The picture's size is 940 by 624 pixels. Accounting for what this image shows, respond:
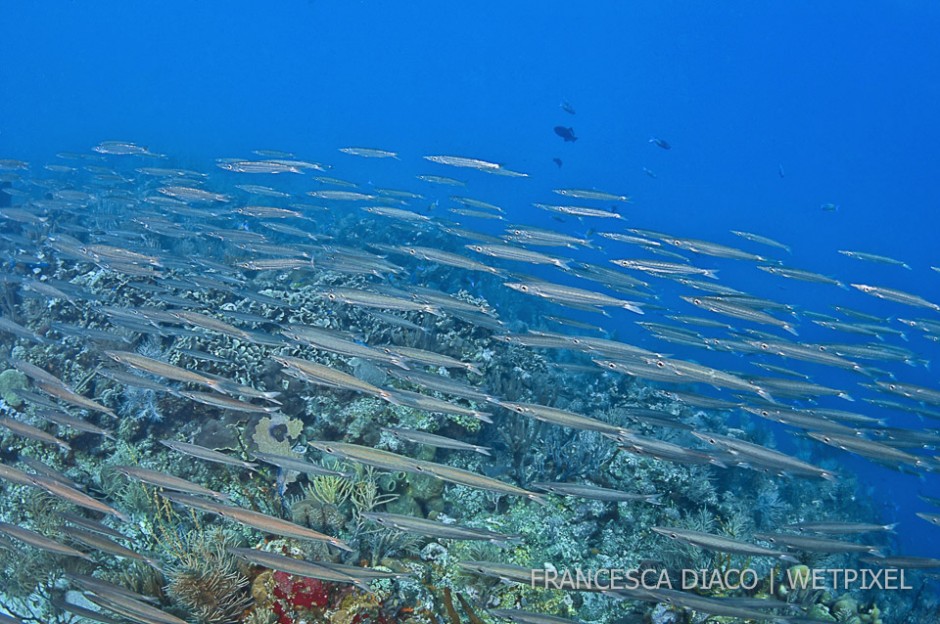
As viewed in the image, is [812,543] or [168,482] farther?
[812,543]

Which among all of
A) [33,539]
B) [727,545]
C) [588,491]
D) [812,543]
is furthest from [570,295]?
[33,539]

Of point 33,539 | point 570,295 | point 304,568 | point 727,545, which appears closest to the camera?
point 304,568

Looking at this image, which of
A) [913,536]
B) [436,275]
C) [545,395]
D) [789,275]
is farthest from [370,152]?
[913,536]

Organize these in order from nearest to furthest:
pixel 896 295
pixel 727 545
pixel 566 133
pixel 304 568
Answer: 1. pixel 304 568
2. pixel 727 545
3. pixel 896 295
4. pixel 566 133

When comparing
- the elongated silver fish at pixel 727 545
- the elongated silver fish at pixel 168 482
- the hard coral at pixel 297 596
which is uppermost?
the elongated silver fish at pixel 727 545

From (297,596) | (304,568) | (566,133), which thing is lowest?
(297,596)

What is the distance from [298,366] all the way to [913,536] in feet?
120

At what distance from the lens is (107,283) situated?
10.7 m

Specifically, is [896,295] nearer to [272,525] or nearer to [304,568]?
[304,568]

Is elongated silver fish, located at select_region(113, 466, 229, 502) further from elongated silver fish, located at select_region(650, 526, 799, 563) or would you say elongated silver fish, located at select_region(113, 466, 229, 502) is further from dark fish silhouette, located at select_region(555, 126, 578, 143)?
dark fish silhouette, located at select_region(555, 126, 578, 143)

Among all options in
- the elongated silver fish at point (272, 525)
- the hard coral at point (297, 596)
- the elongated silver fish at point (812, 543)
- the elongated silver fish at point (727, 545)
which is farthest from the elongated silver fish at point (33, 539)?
the elongated silver fish at point (812, 543)

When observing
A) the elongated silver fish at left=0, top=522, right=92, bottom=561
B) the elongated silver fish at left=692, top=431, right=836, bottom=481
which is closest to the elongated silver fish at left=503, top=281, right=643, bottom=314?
the elongated silver fish at left=692, top=431, right=836, bottom=481

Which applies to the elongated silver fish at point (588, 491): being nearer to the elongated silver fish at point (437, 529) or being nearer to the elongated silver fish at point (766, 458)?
the elongated silver fish at point (437, 529)

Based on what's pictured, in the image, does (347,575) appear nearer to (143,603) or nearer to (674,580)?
(143,603)
